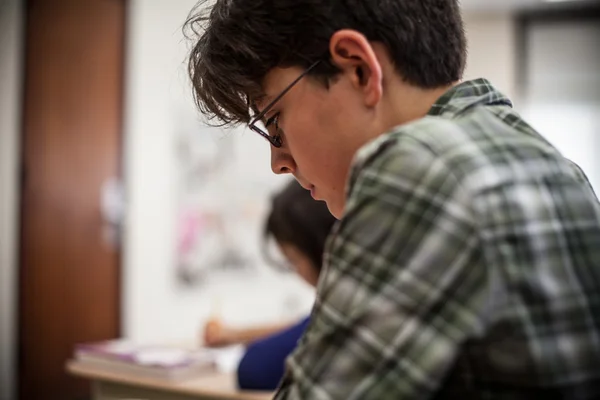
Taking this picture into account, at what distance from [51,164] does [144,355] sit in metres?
1.93

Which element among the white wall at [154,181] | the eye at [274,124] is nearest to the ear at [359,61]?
the eye at [274,124]

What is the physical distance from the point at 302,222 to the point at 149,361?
1.78 feet

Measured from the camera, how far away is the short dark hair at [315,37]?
700 millimetres

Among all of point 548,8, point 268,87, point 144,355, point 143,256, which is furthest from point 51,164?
point 548,8

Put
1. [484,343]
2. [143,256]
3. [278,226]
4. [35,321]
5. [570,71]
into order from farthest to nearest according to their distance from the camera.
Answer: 1. [570,71]
2. [143,256]
3. [35,321]
4. [278,226]
5. [484,343]

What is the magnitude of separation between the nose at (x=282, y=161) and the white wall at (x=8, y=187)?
280cm

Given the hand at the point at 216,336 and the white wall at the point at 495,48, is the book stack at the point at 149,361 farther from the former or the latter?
the white wall at the point at 495,48

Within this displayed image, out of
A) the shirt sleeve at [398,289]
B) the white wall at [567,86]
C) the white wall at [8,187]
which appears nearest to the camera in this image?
the shirt sleeve at [398,289]

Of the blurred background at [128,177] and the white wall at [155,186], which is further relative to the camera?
the white wall at [155,186]

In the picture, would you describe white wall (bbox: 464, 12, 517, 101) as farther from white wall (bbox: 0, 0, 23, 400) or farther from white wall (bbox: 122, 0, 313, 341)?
white wall (bbox: 0, 0, 23, 400)

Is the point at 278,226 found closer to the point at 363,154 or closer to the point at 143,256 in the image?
the point at 363,154

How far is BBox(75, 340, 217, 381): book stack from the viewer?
175cm

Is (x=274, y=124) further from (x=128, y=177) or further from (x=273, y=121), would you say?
(x=128, y=177)

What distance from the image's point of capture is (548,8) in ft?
16.1
